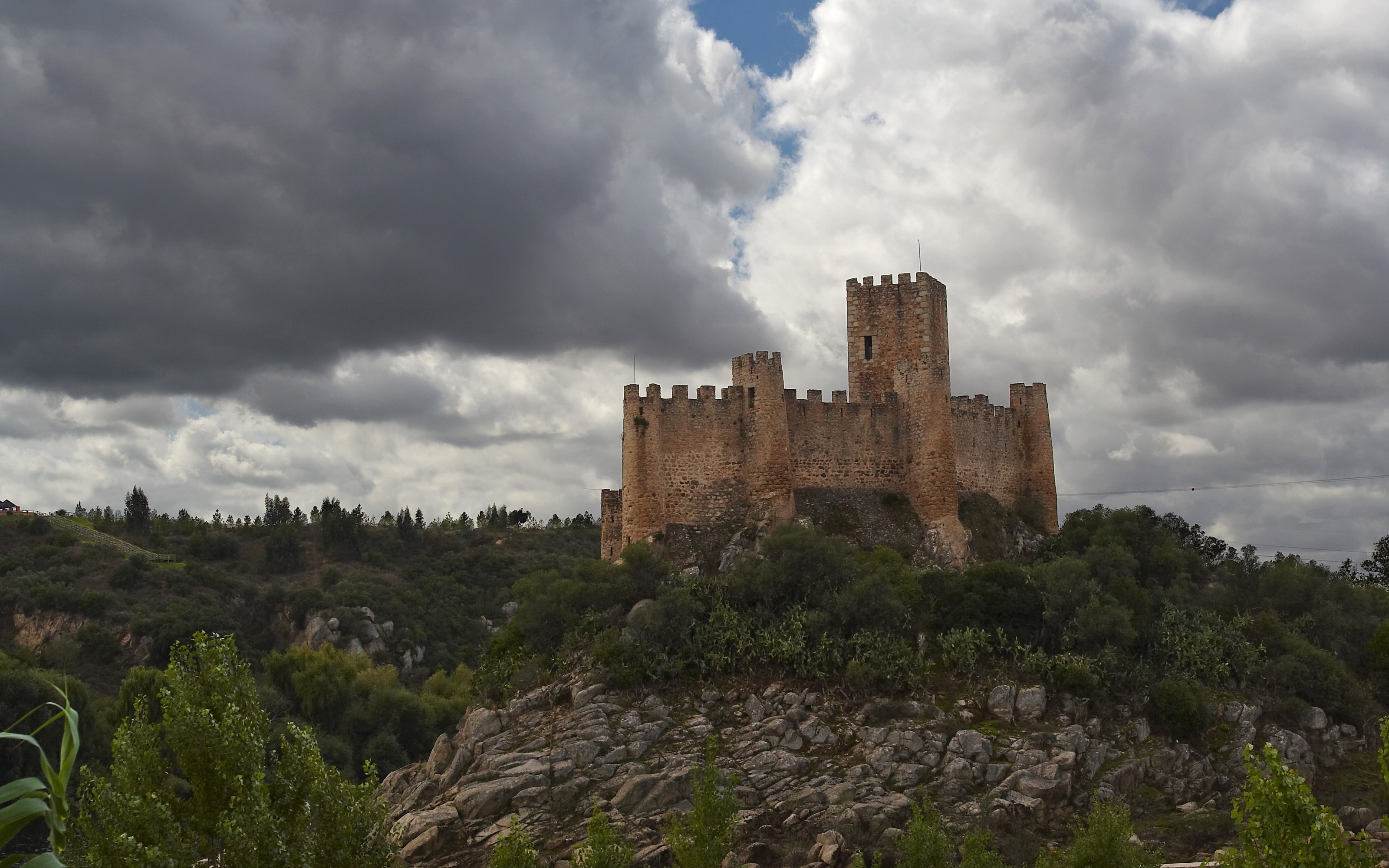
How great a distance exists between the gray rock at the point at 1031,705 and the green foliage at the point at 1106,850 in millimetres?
6147

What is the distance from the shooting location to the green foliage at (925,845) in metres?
23.5

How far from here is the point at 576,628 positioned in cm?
3588

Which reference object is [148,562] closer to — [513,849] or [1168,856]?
[513,849]

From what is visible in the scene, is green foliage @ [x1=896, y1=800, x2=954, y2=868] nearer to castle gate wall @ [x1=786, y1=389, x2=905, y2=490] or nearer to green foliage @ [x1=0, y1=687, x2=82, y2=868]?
castle gate wall @ [x1=786, y1=389, x2=905, y2=490]

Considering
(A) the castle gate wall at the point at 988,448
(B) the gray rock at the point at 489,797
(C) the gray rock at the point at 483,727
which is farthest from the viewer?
(A) the castle gate wall at the point at 988,448

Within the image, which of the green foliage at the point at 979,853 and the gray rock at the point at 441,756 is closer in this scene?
the green foliage at the point at 979,853

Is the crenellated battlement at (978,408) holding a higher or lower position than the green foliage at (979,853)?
higher

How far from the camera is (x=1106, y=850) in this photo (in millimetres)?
23516

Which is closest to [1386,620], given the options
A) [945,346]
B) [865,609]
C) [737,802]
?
[945,346]

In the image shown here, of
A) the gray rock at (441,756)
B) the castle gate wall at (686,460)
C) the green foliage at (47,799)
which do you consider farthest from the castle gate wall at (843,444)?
the green foliage at (47,799)

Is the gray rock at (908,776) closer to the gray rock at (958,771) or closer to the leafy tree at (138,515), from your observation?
the gray rock at (958,771)

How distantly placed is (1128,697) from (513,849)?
65.4 ft

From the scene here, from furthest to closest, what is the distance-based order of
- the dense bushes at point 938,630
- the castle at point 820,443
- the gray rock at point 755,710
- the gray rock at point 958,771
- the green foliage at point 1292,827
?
the castle at point 820,443
the dense bushes at point 938,630
the gray rock at point 755,710
the gray rock at point 958,771
the green foliage at point 1292,827

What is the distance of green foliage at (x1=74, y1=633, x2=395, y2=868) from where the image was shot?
15492 mm
